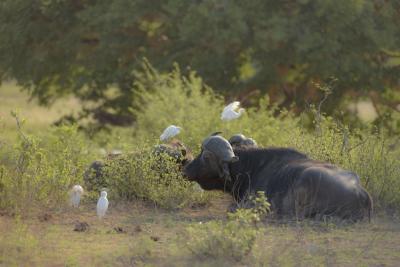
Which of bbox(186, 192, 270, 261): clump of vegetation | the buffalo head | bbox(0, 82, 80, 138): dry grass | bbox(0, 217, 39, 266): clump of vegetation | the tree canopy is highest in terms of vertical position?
the tree canopy

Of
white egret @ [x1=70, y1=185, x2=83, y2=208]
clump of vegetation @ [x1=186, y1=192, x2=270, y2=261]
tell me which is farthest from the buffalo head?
clump of vegetation @ [x1=186, y1=192, x2=270, y2=261]

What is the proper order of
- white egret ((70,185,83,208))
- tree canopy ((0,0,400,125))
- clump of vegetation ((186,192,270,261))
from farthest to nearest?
tree canopy ((0,0,400,125)) → white egret ((70,185,83,208)) → clump of vegetation ((186,192,270,261))

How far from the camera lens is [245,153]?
408 inches

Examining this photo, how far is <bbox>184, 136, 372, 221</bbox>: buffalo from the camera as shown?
363 inches

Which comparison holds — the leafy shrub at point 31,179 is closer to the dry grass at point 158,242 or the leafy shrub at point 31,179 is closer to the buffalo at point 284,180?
the dry grass at point 158,242

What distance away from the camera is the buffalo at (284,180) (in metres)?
9.22

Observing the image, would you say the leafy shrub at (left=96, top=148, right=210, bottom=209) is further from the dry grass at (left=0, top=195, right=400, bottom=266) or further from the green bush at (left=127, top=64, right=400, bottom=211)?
the green bush at (left=127, top=64, right=400, bottom=211)

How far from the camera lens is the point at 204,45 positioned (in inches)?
763

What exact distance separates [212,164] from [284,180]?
3.14ft

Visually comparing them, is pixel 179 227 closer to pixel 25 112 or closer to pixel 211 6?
pixel 211 6

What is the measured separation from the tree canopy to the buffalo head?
25.8 ft

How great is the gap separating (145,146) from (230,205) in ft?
5.07

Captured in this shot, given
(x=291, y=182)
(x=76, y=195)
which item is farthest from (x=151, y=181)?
(x=291, y=182)

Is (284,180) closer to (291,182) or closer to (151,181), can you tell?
(291,182)
